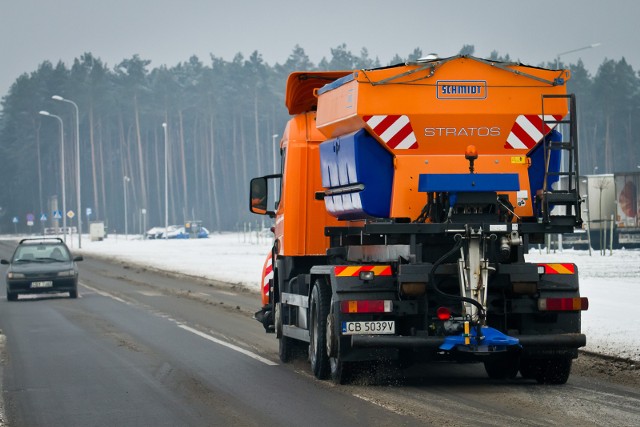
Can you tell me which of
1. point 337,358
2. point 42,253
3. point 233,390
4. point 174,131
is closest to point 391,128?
point 337,358

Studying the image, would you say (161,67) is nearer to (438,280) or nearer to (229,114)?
(229,114)

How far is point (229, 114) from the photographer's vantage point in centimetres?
15612

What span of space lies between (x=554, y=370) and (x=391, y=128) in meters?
2.89

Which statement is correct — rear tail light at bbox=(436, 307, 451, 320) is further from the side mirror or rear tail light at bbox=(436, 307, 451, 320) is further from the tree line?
the tree line

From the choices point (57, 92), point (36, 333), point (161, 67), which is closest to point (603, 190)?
point (36, 333)

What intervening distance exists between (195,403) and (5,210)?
16123cm

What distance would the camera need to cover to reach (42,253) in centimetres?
3198

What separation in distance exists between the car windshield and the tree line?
113210mm

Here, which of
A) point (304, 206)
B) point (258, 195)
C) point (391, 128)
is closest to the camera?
point (391, 128)

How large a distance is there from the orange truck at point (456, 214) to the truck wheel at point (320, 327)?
216 millimetres

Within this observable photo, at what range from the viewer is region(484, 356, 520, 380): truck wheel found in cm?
1294

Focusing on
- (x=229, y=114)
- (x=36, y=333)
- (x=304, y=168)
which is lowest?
(x=36, y=333)

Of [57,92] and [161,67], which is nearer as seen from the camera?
[57,92]

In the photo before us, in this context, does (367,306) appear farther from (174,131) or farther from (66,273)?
(174,131)
